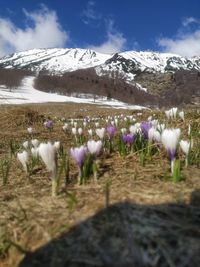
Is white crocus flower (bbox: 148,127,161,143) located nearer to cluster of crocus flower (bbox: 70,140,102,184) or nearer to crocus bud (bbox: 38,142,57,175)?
cluster of crocus flower (bbox: 70,140,102,184)

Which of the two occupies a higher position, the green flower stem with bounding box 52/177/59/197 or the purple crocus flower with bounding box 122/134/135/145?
the purple crocus flower with bounding box 122/134/135/145

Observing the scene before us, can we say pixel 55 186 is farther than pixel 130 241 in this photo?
Yes

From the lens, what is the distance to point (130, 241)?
2.01 m

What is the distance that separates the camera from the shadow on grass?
1904 mm

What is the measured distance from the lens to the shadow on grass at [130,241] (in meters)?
1.90

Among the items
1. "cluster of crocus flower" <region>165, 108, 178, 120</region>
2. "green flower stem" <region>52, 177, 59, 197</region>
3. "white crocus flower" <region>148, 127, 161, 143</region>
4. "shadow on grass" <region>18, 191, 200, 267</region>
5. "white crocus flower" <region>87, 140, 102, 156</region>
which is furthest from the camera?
"cluster of crocus flower" <region>165, 108, 178, 120</region>

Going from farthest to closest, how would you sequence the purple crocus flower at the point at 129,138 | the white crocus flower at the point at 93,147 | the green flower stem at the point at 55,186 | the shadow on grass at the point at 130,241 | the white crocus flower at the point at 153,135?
the purple crocus flower at the point at 129,138 < the white crocus flower at the point at 153,135 < the white crocus flower at the point at 93,147 < the green flower stem at the point at 55,186 < the shadow on grass at the point at 130,241

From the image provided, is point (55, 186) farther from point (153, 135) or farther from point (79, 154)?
point (153, 135)

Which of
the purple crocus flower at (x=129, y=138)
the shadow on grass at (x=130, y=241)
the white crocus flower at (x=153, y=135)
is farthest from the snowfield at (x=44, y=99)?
the shadow on grass at (x=130, y=241)

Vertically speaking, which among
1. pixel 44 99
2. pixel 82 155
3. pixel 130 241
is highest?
pixel 82 155

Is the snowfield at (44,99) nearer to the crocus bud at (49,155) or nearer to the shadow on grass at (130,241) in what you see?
the crocus bud at (49,155)

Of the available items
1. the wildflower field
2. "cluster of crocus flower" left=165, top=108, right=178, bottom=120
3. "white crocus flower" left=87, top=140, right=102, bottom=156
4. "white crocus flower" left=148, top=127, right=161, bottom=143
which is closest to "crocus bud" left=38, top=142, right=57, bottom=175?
the wildflower field

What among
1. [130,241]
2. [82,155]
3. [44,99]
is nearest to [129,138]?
[82,155]

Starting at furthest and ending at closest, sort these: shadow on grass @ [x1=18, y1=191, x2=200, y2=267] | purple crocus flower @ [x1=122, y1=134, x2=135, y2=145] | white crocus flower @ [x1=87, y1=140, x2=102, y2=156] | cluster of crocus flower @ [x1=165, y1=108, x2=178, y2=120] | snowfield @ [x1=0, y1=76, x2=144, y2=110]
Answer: snowfield @ [x1=0, y1=76, x2=144, y2=110] → cluster of crocus flower @ [x1=165, y1=108, x2=178, y2=120] → purple crocus flower @ [x1=122, y1=134, x2=135, y2=145] → white crocus flower @ [x1=87, y1=140, x2=102, y2=156] → shadow on grass @ [x1=18, y1=191, x2=200, y2=267]
